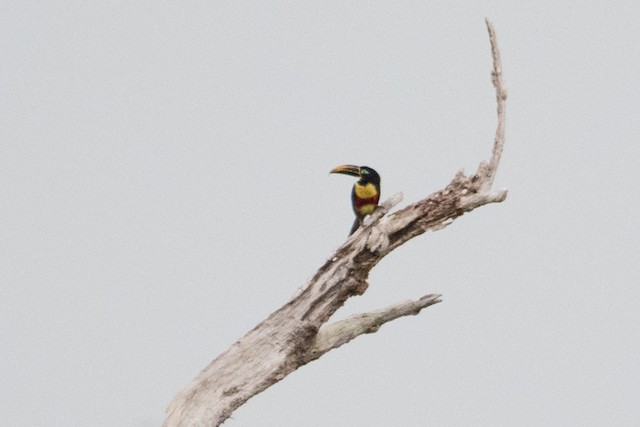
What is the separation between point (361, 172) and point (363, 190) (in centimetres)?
33

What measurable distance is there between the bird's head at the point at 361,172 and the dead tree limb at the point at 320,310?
134 centimetres

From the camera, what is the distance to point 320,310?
962cm

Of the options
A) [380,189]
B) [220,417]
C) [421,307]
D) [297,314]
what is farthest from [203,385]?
[380,189]

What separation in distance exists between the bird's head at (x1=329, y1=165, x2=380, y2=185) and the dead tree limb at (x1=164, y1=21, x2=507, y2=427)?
1.34m

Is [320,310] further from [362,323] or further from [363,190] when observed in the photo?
[363,190]

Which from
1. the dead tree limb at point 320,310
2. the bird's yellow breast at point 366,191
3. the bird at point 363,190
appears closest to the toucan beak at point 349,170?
the bird at point 363,190

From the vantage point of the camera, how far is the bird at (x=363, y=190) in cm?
1117

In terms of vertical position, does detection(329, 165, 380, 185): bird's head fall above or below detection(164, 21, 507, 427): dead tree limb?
above

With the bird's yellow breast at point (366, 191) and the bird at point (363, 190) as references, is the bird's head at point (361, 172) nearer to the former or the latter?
the bird at point (363, 190)

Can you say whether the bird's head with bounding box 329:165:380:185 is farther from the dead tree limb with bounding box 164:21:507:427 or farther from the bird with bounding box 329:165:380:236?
the dead tree limb with bounding box 164:21:507:427

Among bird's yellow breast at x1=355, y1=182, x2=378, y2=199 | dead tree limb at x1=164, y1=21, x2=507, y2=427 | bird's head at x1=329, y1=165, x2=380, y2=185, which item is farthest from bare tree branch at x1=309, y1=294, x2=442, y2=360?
bird's head at x1=329, y1=165, x2=380, y2=185

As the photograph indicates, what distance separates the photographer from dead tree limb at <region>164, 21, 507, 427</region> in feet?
→ 30.8

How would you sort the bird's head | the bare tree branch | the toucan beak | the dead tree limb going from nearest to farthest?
1. the dead tree limb
2. the bare tree branch
3. the bird's head
4. the toucan beak

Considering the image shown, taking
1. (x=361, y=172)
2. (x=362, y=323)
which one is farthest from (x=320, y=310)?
(x=361, y=172)
